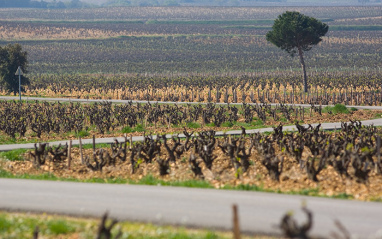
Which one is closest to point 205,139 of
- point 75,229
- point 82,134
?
point 82,134

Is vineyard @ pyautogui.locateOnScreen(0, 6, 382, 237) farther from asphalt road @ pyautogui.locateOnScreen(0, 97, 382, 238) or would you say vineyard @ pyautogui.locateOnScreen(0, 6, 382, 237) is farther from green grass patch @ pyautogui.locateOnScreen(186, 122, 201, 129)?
asphalt road @ pyautogui.locateOnScreen(0, 97, 382, 238)

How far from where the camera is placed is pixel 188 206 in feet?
43.0

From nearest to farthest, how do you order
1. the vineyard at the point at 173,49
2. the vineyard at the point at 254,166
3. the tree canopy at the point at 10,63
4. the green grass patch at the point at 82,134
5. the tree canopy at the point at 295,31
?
the vineyard at the point at 254,166 → the green grass patch at the point at 82,134 → the tree canopy at the point at 10,63 → the tree canopy at the point at 295,31 → the vineyard at the point at 173,49

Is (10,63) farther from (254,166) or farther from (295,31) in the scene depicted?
(254,166)

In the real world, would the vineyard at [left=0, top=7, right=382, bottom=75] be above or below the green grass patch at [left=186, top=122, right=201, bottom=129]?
below

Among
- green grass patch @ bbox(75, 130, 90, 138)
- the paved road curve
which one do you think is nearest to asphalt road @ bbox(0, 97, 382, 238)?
the paved road curve

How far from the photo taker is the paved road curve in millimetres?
11508

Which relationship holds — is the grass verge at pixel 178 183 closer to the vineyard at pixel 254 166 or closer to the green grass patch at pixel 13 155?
the vineyard at pixel 254 166

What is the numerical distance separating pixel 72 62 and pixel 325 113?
96.9 meters

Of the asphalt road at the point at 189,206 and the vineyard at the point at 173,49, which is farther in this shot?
the vineyard at the point at 173,49

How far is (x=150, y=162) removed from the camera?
21203 millimetres

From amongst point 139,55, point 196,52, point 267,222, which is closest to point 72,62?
point 139,55

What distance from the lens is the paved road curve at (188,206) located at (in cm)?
1151

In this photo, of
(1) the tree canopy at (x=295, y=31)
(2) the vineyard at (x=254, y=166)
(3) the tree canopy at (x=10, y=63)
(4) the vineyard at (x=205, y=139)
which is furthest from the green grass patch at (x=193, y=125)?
(3) the tree canopy at (x=10, y=63)
